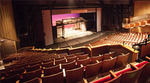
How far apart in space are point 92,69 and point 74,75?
42 cm

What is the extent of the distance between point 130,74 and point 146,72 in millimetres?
529

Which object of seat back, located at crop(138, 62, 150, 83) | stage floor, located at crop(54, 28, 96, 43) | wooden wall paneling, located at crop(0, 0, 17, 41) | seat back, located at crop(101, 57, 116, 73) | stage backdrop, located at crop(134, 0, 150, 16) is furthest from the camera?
stage backdrop, located at crop(134, 0, 150, 16)

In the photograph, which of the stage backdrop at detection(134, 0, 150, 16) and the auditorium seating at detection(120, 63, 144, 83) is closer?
the auditorium seating at detection(120, 63, 144, 83)

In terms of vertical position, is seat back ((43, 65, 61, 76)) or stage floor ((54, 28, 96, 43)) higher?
stage floor ((54, 28, 96, 43))

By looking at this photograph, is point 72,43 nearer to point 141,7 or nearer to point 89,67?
point 89,67

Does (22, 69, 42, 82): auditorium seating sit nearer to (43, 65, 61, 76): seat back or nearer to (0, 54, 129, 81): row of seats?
(0, 54, 129, 81): row of seats

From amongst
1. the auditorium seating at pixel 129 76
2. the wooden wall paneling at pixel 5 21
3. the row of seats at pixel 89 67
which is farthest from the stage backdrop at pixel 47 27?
the auditorium seating at pixel 129 76

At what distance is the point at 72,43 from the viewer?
27.8ft

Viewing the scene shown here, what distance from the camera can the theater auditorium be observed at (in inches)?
84.6

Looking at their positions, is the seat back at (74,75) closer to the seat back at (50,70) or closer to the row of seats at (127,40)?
the seat back at (50,70)

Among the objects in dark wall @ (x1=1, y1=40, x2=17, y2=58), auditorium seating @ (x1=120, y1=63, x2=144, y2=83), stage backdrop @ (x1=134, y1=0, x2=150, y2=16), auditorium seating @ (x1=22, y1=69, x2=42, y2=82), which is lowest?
dark wall @ (x1=1, y1=40, x2=17, y2=58)

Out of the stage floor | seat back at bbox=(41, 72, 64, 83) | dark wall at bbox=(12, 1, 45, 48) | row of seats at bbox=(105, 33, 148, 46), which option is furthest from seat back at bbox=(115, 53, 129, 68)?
the stage floor

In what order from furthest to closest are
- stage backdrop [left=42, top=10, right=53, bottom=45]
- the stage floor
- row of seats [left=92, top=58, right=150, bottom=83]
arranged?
the stage floor → stage backdrop [left=42, top=10, right=53, bottom=45] → row of seats [left=92, top=58, right=150, bottom=83]

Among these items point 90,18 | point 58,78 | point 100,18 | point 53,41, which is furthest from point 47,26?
point 58,78
